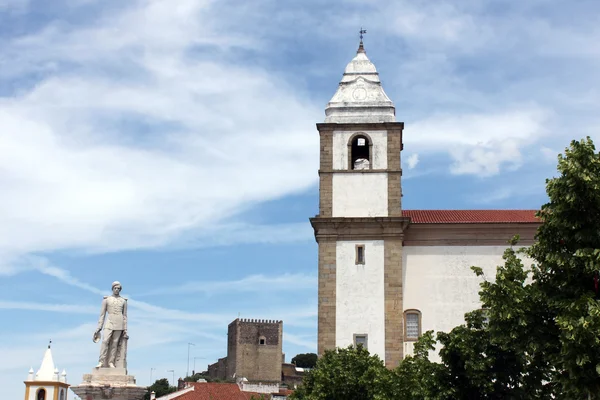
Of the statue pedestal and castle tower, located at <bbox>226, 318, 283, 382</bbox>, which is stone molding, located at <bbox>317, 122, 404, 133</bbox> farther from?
castle tower, located at <bbox>226, 318, 283, 382</bbox>

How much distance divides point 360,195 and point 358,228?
4.61 feet

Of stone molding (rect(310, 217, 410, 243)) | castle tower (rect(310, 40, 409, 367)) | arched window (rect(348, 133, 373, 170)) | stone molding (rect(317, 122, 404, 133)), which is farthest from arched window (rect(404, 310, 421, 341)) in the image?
stone molding (rect(317, 122, 404, 133))

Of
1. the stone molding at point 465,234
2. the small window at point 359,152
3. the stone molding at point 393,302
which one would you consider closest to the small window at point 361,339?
the stone molding at point 393,302

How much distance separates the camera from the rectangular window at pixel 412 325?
121 ft

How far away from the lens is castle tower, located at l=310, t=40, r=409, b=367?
3662 cm

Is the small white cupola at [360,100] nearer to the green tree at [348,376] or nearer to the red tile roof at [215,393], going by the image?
the green tree at [348,376]

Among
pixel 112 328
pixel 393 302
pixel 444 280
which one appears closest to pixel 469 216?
pixel 444 280

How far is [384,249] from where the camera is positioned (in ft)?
123

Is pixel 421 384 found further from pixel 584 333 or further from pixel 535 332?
pixel 584 333

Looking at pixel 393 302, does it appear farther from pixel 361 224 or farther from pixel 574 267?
pixel 574 267

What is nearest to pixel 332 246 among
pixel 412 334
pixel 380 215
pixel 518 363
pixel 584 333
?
pixel 380 215

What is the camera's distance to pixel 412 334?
121 ft

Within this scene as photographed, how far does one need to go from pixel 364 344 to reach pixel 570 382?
16396mm

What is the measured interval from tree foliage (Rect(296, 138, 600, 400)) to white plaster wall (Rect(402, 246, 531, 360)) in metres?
8.30
